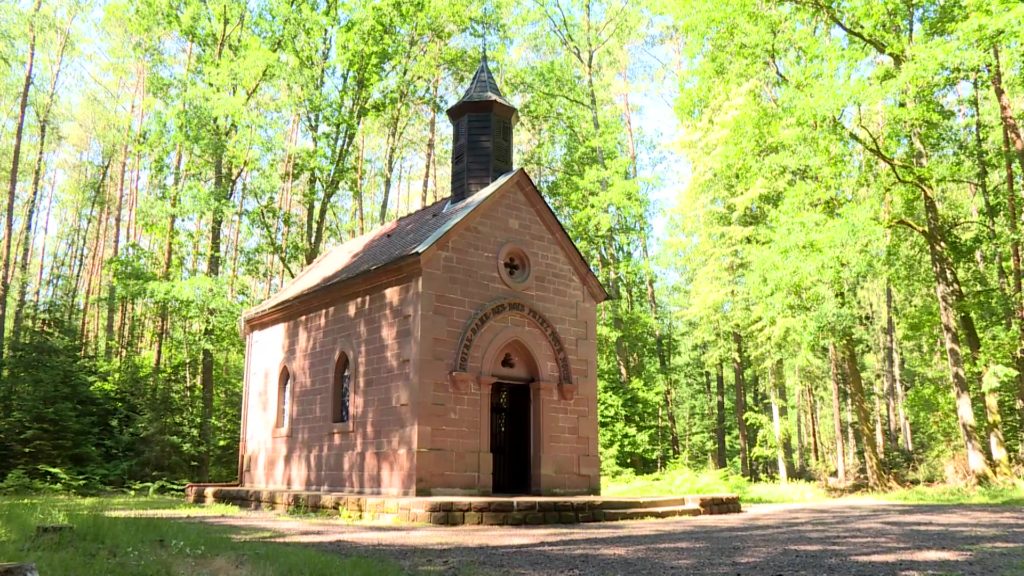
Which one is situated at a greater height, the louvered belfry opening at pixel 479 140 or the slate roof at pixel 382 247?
the louvered belfry opening at pixel 479 140

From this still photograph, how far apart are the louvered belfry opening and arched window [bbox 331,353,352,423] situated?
5.17m

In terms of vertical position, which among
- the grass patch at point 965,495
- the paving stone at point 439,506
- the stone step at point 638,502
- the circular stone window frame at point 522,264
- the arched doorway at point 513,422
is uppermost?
the circular stone window frame at point 522,264

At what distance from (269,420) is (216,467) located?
9.04m

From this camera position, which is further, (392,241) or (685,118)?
(685,118)

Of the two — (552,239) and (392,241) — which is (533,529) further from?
(392,241)

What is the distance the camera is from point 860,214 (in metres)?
20.1

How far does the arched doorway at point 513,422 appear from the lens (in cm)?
1706

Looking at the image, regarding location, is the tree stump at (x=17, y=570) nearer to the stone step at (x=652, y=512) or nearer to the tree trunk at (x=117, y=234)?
the stone step at (x=652, y=512)

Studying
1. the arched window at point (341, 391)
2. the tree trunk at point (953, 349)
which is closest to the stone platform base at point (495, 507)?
the arched window at point (341, 391)

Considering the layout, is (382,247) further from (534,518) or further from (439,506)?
(534,518)

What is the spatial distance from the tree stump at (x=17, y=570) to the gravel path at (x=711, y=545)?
11.3ft

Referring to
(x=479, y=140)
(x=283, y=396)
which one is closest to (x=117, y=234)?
(x=283, y=396)

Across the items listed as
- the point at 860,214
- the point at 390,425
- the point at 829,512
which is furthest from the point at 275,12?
the point at 829,512

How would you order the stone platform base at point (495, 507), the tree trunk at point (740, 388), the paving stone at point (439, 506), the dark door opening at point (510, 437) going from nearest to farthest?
the paving stone at point (439, 506) → the stone platform base at point (495, 507) → the dark door opening at point (510, 437) → the tree trunk at point (740, 388)
